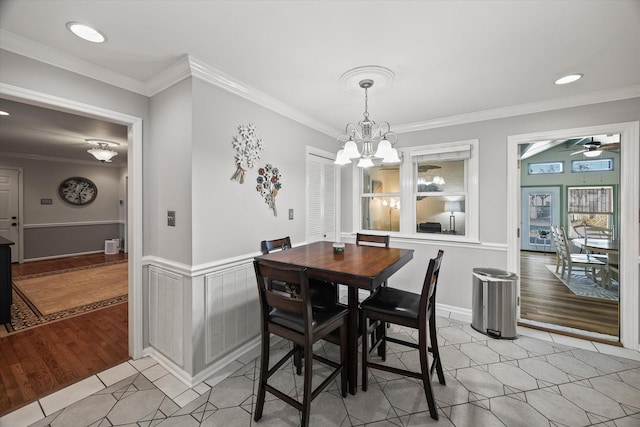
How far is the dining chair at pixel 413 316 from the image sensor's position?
174cm

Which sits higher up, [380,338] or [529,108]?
[529,108]

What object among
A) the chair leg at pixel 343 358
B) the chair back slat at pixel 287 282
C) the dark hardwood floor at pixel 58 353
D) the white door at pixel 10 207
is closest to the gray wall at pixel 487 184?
the chair leg at pixel 343 358

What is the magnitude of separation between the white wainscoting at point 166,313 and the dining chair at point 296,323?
34.7 inches

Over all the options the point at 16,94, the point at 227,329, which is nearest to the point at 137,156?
the point at 16,94

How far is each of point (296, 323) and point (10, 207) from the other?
7.94 meters

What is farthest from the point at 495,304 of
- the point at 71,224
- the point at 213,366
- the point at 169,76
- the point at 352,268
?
the point at 71,224

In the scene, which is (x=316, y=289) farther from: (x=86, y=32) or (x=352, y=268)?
(x=86, y=32)

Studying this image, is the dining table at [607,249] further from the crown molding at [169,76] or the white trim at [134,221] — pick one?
the white trim at [134,221]

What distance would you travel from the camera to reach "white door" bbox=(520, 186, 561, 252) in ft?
24.2

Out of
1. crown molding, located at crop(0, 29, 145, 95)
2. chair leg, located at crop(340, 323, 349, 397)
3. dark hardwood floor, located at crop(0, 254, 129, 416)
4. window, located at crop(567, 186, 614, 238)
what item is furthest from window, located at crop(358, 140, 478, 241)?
window, located at crop(567, 186, 614, 238)

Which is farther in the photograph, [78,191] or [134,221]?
[78,191]

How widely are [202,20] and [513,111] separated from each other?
10.6 feet

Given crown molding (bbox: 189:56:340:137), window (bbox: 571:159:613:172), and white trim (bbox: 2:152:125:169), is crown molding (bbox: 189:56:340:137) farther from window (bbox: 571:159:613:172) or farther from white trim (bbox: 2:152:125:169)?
window (bbox: 571:159:613:172)

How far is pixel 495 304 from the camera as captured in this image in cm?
282
